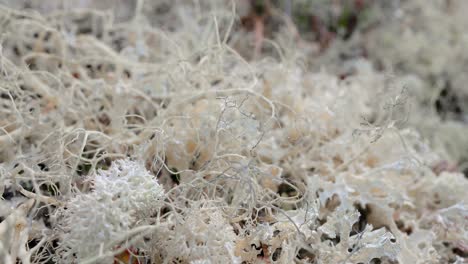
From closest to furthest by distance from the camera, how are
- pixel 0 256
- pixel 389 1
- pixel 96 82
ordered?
pixel 0 256
pixel 96 82
pixel 389 1

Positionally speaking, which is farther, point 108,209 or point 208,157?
point 208,157

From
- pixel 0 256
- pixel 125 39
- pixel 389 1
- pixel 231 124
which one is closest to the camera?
pixel 0 256

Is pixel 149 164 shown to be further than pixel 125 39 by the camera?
No

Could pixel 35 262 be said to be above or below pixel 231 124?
below

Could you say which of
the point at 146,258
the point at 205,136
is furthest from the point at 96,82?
the point at 146,258

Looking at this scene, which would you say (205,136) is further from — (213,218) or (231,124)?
(213,218)

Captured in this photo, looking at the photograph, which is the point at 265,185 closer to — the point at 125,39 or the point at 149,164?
the point at 149,164

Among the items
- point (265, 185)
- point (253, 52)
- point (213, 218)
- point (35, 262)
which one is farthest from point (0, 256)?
point (253, 52)
